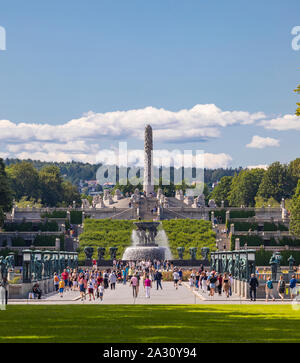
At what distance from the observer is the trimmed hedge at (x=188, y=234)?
11281 centimetres

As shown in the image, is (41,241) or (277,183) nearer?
(41,241)

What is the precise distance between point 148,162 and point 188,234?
44570 millimetres

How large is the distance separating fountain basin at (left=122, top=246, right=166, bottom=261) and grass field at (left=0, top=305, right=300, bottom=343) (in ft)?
159

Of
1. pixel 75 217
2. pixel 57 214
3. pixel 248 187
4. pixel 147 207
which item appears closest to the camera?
pixel 75 217

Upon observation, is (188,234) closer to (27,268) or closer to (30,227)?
(30,227)

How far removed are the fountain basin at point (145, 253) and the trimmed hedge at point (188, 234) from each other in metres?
18.3

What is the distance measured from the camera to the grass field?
24.3 meters

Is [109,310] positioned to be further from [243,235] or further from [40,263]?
[243,235]

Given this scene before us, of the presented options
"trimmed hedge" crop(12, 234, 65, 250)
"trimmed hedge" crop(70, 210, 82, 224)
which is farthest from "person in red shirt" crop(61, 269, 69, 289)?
"trimmed hedge" crop(70, 210, 82, 224)

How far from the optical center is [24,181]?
171125mm

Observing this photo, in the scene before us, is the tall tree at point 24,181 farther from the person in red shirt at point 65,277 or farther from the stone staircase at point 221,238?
the person in red shirt at point 65,277

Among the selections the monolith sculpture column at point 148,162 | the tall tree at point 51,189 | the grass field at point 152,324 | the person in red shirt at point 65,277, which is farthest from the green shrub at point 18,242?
the grass field at point 152,324

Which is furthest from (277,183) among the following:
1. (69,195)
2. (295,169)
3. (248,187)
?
(69,195)
